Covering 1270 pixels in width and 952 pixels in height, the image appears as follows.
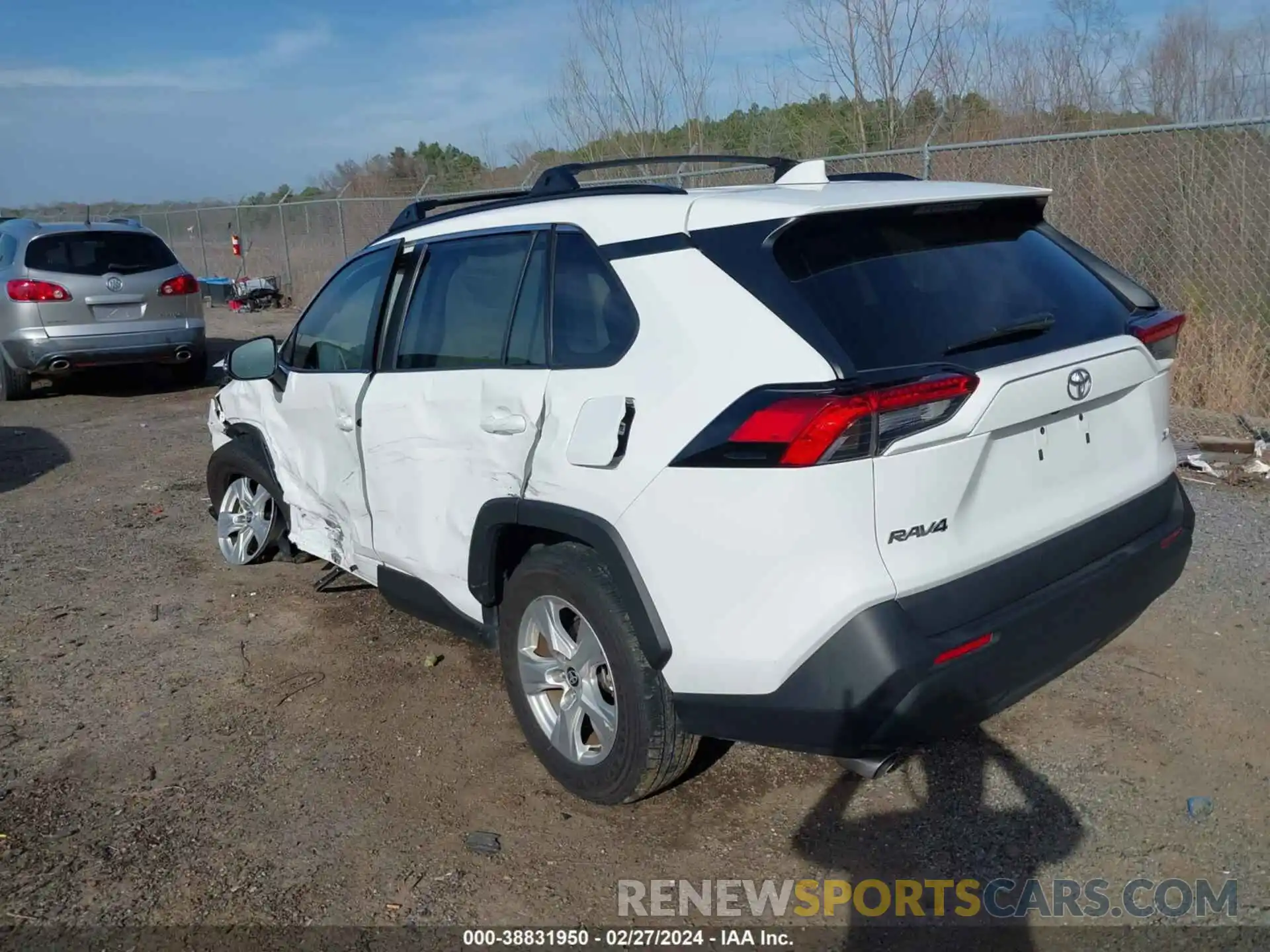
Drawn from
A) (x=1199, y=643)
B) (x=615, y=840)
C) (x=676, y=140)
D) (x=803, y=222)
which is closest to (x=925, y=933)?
(x=615, y=840)

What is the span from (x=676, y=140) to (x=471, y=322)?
13.2 meters

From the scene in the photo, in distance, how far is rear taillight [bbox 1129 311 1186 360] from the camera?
3242 millimetres

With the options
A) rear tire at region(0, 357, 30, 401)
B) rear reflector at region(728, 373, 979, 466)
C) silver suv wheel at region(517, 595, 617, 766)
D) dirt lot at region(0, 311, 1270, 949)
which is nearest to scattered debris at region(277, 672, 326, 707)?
dirt lot at region(0, 311, 1270, 949)

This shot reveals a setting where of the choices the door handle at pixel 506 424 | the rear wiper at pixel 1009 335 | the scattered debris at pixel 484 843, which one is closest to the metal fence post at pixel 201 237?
the door handle at pixel 506 424

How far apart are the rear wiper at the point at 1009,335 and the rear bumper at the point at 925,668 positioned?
558mm

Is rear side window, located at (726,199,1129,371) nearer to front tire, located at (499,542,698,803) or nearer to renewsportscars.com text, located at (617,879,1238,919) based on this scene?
front tire, located at (499,542,698,803)

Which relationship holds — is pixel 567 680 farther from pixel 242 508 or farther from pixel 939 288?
pixel 242 508

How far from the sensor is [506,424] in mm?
3377

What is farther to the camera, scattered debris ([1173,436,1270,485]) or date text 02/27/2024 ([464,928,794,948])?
scattered debris ([1173,436,1270,485])

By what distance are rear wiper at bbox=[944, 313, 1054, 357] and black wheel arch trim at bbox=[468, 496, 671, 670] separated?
1018mm

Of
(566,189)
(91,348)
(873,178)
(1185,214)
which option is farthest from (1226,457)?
(91,348)

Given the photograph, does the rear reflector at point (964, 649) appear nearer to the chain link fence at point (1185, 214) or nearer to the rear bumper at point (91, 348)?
the chain link fence at point (1185, 214)

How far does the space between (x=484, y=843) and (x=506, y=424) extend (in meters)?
1.28

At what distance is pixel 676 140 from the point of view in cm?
1612
